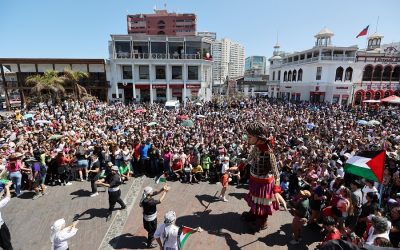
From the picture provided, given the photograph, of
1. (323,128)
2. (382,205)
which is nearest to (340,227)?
(382,205)

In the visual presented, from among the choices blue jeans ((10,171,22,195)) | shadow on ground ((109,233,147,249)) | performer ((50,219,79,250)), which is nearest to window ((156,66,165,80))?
blue jeans ((10,171,22,195))

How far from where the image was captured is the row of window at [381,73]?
36.7 m

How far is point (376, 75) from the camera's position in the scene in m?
37.2

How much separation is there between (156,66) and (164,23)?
42984 millimetres

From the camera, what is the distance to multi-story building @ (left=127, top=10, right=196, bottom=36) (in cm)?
7188

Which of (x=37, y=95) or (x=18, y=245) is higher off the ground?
(x=37, y=95)

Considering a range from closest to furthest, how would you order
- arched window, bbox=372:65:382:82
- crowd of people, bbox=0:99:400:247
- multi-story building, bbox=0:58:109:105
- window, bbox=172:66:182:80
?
crowd of people, bbox=0:99:400:247 → multi-story building, bbox=0:58:109:105 → arched window, bbox=372:65:382:82 → window, bbox=172:66:182:80

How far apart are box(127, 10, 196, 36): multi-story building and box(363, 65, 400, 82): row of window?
4940cm

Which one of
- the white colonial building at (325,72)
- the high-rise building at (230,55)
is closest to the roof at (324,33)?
the white colonial building at (325,72)

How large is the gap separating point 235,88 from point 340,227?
222ft

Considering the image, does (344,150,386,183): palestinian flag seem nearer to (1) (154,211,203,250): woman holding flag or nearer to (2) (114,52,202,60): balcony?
(1) (154,211,203,250): woman holding flag

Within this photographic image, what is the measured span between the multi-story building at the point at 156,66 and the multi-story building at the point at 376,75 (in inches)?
968

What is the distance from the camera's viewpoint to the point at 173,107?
25.9 metres

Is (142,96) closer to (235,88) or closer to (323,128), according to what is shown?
(323,128)
